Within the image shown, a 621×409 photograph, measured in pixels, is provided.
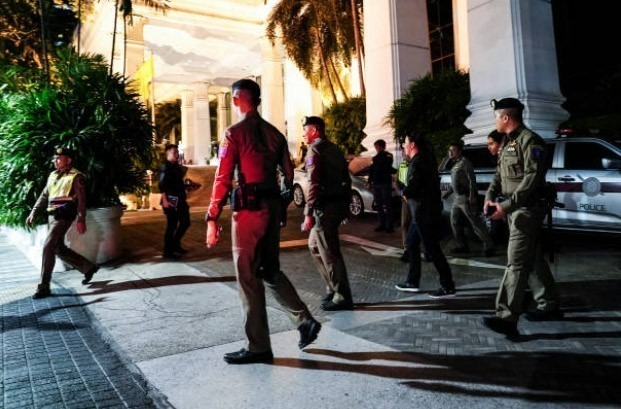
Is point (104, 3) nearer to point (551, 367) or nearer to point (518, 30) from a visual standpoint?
point (518, 30)

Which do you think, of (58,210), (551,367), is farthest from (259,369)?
(58,210)

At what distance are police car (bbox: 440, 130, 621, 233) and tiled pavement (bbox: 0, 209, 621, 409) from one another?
1.05m

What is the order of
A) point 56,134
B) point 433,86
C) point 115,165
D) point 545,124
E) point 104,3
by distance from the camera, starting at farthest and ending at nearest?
point 104,3 < point 433,86 < point 545,124 < point 115,165 < point 56,134

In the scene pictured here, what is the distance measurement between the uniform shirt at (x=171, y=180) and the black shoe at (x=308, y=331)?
188 inches

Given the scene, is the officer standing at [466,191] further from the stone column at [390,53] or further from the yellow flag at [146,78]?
the yellow flag at [146,78]

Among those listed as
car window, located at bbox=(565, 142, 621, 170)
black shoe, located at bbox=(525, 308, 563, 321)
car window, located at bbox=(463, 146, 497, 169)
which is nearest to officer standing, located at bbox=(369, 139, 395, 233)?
car window, located at bbox=(463, 146, 497, 169)

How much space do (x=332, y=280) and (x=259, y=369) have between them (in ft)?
4.83

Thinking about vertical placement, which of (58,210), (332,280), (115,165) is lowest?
(332,280)

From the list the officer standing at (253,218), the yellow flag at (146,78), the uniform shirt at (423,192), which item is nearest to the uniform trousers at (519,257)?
the uniform shirt at (423,192)

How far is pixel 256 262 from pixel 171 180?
4762 millimetres

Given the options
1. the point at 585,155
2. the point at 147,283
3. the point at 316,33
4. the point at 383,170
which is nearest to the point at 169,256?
the point at 147,283

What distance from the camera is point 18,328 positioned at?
4336 millimetres

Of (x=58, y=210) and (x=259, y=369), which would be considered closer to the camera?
(x=259, y=369)

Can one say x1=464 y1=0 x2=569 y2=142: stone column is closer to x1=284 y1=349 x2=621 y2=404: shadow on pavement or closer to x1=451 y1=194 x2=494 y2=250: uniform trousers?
x1=451 y1=194 x2=494 y2=250: uniform trousers
